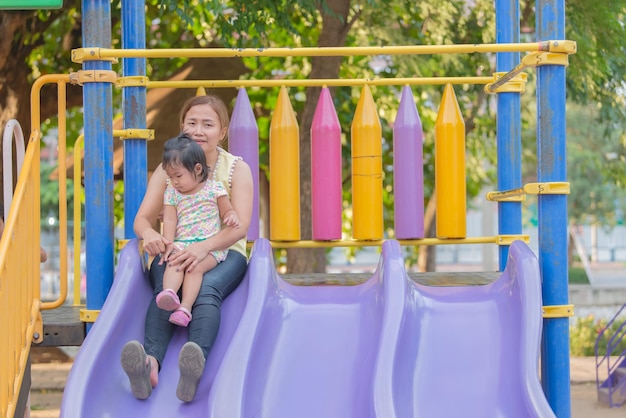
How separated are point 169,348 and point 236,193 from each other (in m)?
0.73

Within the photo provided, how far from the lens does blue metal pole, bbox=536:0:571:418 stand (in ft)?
12.1

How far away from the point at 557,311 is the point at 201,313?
1.41 m

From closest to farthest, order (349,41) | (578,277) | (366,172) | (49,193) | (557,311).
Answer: (557,311), (366,172), (349,41), (578,277), (49,193)

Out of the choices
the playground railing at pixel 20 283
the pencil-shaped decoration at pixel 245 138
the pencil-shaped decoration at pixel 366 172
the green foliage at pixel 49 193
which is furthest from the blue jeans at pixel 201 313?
the green foliage at pixel 49 193

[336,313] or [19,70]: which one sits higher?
[19,70]

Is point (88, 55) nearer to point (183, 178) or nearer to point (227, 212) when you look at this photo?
point (183, 178)

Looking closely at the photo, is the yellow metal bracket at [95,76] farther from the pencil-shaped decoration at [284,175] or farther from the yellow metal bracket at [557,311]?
the yellow metal bracket at [557,311]

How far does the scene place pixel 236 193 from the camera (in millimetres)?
3934

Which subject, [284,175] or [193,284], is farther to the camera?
[284,175]

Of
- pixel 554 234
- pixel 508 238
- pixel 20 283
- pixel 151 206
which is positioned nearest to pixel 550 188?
pixel 554 234

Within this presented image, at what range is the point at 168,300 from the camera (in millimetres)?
3469

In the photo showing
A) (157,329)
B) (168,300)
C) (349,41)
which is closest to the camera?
(168,300)

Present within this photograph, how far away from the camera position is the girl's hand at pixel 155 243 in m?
3.69

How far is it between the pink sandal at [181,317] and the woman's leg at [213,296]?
0.10 ft
